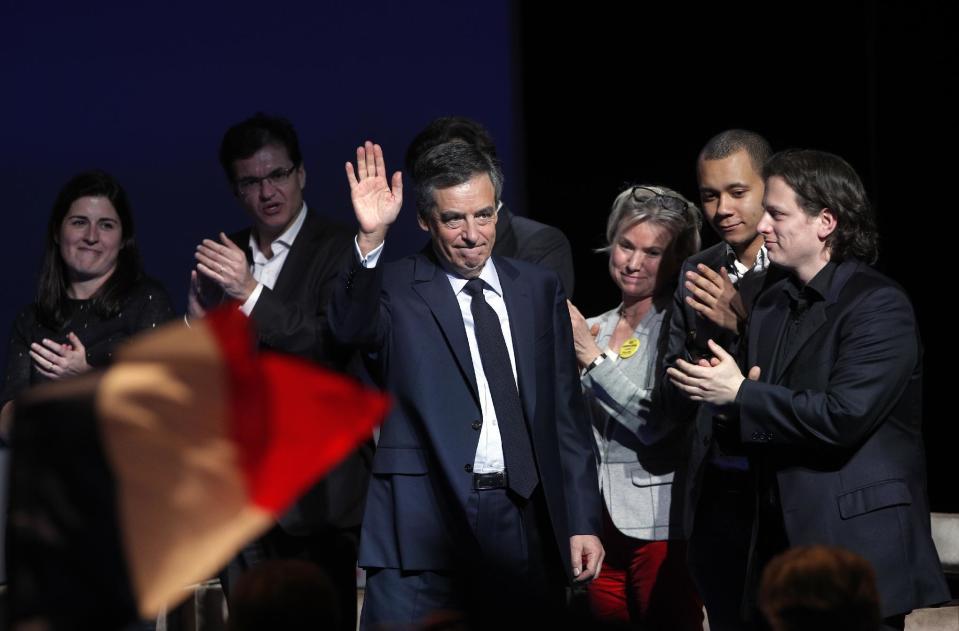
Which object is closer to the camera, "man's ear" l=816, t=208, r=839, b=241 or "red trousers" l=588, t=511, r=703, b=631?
"man's ear" l=816, t=208, r=839, b=241

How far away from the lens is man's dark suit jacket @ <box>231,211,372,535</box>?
3375 millimetres

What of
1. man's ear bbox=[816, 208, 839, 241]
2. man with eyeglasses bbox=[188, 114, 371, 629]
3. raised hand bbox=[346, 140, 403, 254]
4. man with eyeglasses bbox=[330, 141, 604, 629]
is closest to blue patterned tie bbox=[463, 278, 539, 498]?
man with eyeglasses bbox=[330, 141, 604, 629]

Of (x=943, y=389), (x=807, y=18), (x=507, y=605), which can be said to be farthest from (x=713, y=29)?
(x=507, y=605)

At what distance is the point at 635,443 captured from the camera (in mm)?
3578

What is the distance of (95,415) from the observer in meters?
1.18

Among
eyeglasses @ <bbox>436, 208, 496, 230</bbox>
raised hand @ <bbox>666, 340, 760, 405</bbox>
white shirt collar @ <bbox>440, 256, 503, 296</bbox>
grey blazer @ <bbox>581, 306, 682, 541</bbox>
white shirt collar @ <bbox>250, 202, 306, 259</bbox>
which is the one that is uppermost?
eyeglasses @ <bbox>436, 208, 496, 230</bbox>

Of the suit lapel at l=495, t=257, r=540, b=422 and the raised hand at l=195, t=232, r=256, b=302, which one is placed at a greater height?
the raised hand at l=195, t=232, r=256, b=302

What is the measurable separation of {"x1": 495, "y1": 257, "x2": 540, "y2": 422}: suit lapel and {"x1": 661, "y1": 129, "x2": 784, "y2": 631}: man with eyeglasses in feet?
1.31

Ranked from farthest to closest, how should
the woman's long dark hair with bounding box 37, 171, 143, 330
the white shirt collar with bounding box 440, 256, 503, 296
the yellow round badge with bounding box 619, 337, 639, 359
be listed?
the woman's long dark hair with bounding box 37, 171, 143, 330 → the yellow round badge with bounding box 619, 337, 639, 359 → the white shirt collar with bounding box 440, 256, 503, 296

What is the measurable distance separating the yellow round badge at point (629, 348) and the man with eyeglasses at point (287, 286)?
2.30ft

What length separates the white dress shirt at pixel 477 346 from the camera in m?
3.03

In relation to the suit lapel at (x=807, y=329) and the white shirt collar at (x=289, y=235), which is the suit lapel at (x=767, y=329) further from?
the white shirt collar at (x=289, y=235)

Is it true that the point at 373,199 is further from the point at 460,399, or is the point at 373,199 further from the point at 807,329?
the point at 807,329

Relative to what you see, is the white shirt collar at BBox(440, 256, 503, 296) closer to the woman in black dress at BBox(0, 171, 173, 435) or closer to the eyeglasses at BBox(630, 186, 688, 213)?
the eyeglasses at BBox(630, 186, 688, 213)
